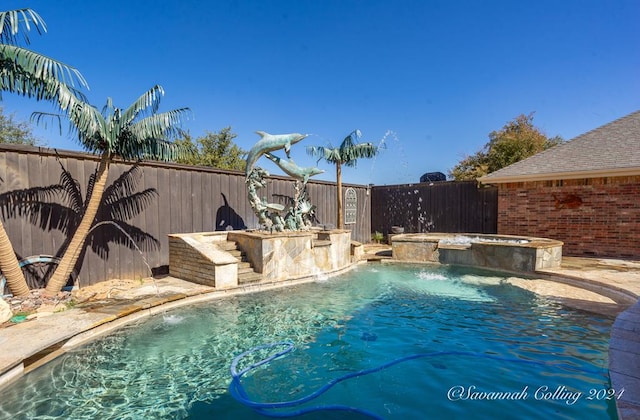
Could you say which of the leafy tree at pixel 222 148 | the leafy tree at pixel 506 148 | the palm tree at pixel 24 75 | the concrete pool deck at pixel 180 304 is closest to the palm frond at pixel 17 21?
the palm tree at pixel 24 75

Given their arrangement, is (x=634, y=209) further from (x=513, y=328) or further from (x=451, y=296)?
(x=513, y=328)

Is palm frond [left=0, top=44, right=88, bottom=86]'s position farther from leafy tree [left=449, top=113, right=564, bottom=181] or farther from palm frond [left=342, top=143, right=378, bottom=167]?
leafy tree [left=449, top=113, right=564, bottom=181]

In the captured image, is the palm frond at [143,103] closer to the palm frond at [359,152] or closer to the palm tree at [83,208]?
the palm tree at [83,208]

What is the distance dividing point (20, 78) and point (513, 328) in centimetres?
784

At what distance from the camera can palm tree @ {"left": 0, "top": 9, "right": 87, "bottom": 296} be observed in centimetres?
419

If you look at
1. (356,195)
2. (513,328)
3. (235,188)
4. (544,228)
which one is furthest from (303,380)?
(356,195)

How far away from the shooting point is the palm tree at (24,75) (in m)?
4.19

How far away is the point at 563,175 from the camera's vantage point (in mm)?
9297

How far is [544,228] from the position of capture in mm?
10047

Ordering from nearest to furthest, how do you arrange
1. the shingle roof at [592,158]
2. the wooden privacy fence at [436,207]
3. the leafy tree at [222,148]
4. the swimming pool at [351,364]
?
the swimming pool at [351,364], the shingle roof at [592,158], the wooden privacy fence at [436,207], the leafy tree at [222,148]

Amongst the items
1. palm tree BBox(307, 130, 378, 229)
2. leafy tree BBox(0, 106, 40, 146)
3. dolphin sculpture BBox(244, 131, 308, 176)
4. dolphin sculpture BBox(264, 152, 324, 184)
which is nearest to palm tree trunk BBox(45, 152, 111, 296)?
dolphin sculpture BBox(244, 131, 308, 176)

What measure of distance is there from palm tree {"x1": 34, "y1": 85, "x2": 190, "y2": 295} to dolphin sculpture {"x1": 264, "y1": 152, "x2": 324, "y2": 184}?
273 centimetres

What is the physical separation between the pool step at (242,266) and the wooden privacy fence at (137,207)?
1.44 metres

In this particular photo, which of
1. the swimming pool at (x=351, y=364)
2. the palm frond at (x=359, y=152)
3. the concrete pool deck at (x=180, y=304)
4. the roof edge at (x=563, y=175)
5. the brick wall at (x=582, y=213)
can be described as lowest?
the swimming pool at (x=351, y=364)
